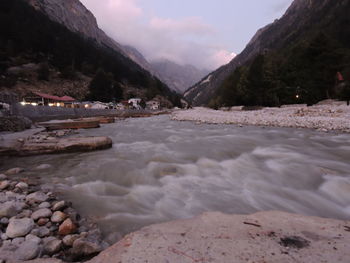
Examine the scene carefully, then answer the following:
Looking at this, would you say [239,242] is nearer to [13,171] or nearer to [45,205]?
[45,205]

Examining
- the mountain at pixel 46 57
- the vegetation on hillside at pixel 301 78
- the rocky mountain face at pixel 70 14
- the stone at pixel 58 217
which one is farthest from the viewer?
the rocky mountain face at pixel 70 14

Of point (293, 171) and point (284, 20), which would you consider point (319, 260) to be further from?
point (284, 20)

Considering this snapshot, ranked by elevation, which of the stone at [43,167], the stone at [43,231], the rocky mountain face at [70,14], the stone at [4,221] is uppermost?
the rocky mountain face at [70,14]

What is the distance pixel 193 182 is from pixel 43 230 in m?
3.09

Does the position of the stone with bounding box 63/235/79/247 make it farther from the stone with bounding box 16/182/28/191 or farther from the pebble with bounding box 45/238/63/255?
the stone with bounding box 16/182/28/191

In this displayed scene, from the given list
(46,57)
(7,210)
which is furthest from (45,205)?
(46,57)

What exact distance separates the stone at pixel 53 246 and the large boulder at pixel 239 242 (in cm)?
77

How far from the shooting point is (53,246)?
2.11m

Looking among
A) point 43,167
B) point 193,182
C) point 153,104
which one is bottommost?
point 193,182

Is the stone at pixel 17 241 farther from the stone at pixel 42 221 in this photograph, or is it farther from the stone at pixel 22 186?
the stone at pixel 22 186

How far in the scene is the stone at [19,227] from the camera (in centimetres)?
226

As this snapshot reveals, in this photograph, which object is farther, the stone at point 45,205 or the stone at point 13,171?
the stone at point 13,171

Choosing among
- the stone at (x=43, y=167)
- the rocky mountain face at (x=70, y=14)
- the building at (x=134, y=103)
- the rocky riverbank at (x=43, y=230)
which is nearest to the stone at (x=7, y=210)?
the rocky riverbank at (x=43, y=230)

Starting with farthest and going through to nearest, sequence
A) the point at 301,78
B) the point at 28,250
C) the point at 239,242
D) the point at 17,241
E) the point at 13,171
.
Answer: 1. the point at 301,78
2. the point at 13,171
3. the point at 17,241
4. the point at 28,250
5. the point at 239,242
